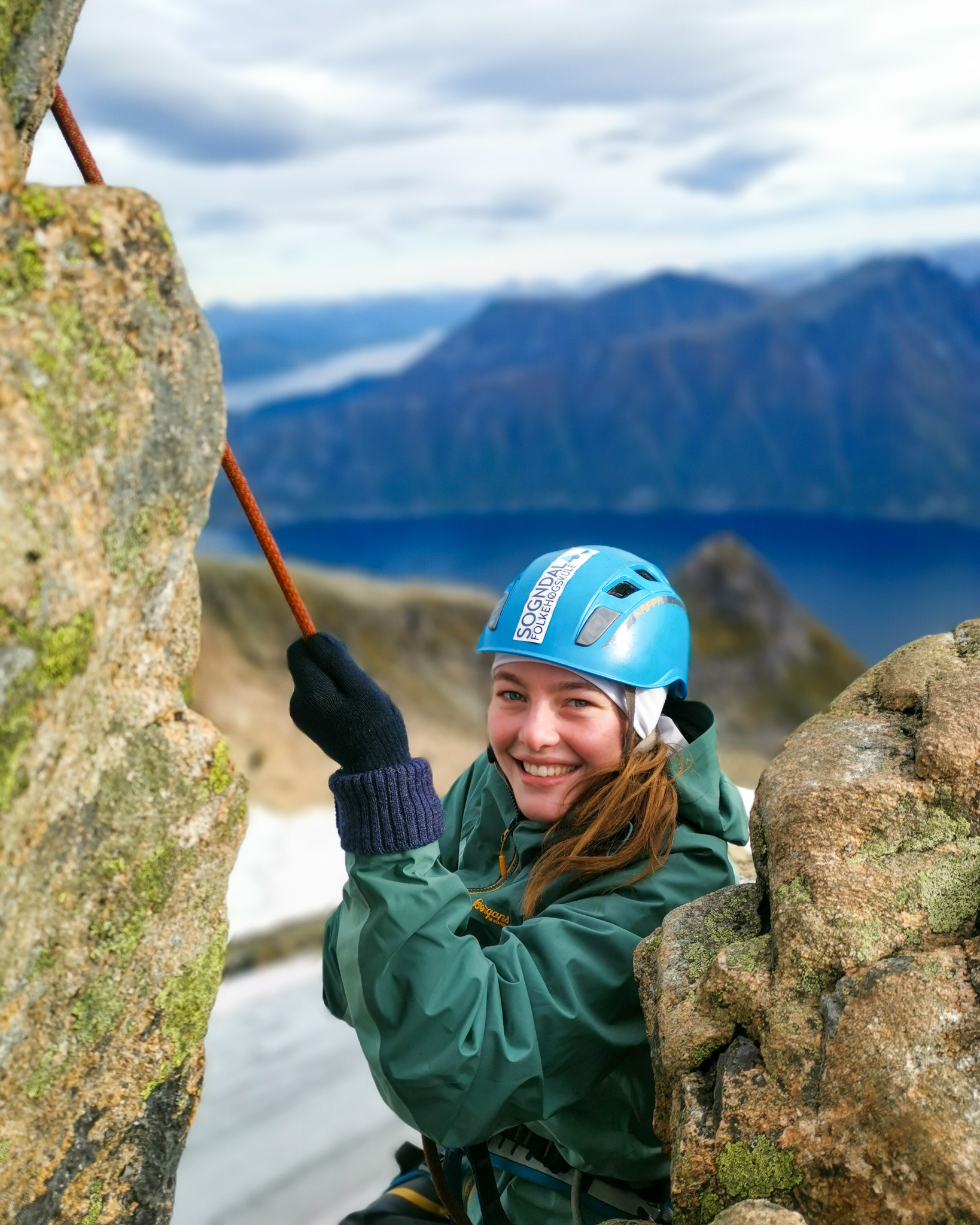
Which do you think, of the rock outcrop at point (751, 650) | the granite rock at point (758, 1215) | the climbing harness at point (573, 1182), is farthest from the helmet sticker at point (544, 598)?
the rock outcrop at point (751, 650)

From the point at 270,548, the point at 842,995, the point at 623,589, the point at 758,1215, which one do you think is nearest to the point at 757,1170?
the point at 758,1215

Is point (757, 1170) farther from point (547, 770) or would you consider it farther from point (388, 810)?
point (547, 770)

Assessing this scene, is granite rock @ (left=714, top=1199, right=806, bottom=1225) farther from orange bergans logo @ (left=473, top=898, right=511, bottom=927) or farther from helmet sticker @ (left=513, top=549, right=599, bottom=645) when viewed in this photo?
helmet sticker @ (left=513, top=549, right=599, bottom=645)

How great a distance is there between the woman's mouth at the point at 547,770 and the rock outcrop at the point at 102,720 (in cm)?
128

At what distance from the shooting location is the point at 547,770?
4.13 metres

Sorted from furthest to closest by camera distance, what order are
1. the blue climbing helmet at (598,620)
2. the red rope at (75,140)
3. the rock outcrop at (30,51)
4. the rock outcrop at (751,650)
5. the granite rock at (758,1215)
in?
the rock outcrop at (751,650) < the blue climbing helmet at (598,620) < the red rope at (75,140) < the rock outcrop at (30,51) < the granite rock at (758,1215)

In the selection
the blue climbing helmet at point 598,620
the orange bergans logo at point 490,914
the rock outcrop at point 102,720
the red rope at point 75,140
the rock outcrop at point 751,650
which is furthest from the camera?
the rock outcrop at point 751,650

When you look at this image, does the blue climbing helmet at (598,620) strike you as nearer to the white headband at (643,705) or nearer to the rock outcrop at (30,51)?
the white headband at (643,705)

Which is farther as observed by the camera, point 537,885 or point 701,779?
point 701,779

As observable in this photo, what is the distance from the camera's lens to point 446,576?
185625 millimetres

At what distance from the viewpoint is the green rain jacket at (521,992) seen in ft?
10.6

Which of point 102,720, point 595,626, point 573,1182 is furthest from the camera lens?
point 595,626

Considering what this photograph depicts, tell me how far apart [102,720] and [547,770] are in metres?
1.82

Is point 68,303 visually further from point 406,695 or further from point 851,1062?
point 406,695
